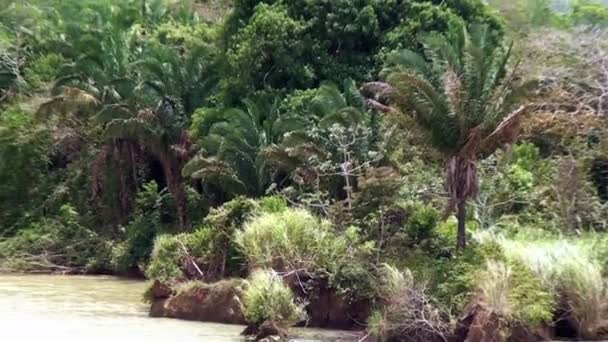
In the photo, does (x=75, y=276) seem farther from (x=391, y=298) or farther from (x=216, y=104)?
(x=391, y=298)

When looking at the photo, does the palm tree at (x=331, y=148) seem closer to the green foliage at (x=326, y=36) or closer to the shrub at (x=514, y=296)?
the green foliage at (x=326, y=36)

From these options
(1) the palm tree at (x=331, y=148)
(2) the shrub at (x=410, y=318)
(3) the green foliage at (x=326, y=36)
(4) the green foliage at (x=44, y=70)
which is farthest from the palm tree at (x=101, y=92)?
(2) the shrub at (x=410, y=318)

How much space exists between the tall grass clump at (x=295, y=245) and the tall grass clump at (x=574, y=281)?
332 cm

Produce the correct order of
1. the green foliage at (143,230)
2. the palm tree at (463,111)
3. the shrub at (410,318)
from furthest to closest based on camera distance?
the green foliage at (143,230) → the palm tree at (463,111) → the shrub at (410,318)

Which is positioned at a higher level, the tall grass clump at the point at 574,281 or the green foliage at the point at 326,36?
the green foliage at the point at 326,36

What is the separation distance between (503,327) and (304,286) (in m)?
4.13

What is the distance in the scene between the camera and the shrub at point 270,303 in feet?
54.2

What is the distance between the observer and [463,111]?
1750 cm

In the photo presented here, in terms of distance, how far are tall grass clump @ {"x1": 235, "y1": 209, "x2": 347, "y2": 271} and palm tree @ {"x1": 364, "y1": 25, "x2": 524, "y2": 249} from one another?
2286 millimetres

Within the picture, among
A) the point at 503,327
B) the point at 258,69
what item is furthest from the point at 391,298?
the point at 258,69

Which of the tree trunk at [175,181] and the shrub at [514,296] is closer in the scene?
the shrub at [514,296]

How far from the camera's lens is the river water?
17344 mm

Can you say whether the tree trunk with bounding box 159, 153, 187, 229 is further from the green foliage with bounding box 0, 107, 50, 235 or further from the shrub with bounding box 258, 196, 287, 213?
the shrub with bounding box 258, 196, 287, 213

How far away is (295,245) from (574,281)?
504cm
